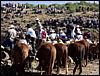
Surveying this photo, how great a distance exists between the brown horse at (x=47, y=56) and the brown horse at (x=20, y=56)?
0.71 metres

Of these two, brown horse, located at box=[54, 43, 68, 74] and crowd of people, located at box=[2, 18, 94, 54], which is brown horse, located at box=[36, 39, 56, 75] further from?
crowd of people, located at box=[2, 18, 94, 54]

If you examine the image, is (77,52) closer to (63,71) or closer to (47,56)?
(63,71)

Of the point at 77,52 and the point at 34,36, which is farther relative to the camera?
the point at 34,36

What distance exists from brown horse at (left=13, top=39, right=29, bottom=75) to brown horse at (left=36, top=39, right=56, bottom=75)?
2.32 feet

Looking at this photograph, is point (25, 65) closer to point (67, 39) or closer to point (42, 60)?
Result: point (42, 60)

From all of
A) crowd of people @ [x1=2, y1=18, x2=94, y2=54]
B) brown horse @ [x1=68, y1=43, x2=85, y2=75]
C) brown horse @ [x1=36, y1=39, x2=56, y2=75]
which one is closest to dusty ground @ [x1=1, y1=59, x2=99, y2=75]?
brown horse @ [x1=68, y1=43, x2=85, y2=75]

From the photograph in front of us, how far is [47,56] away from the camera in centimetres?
1623

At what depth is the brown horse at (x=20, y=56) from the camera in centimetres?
1659

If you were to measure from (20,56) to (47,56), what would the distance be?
1.17 meters

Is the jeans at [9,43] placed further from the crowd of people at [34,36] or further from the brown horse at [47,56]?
the brown horse at [47,56]

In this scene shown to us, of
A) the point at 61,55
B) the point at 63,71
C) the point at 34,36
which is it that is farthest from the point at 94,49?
the point at 61,55

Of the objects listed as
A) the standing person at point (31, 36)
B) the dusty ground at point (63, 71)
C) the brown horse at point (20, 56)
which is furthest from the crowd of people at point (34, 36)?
the brown horse at point (20, 56)

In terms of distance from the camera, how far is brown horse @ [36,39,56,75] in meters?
16.2

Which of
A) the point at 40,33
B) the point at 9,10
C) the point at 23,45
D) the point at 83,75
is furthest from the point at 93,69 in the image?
the point at 9,10
